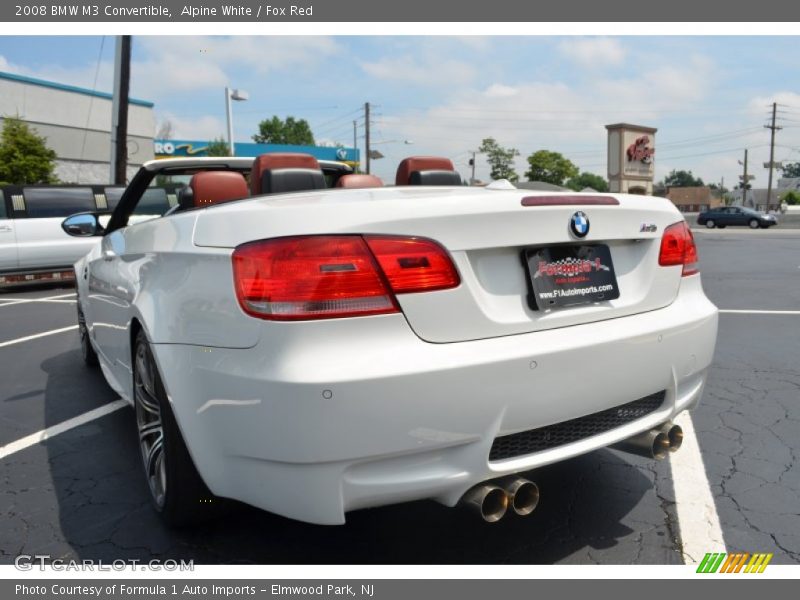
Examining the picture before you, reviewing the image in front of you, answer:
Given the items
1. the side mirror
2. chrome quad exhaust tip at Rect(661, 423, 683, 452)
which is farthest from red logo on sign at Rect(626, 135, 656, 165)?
chrome quad exhaust tip at Rect(661, 423, 683, 452)

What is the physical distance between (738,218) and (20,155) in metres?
40.7

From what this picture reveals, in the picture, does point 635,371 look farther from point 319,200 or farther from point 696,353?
point 319,200

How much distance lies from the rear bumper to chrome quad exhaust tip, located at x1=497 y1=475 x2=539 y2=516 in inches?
2.3

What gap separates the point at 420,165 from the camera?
411 cm

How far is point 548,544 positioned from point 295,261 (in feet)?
4.71

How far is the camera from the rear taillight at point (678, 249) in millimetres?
2654

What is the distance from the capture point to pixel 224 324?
6.76 feet

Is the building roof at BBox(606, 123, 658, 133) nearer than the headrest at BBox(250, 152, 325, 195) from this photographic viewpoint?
No

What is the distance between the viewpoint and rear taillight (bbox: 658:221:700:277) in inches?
104

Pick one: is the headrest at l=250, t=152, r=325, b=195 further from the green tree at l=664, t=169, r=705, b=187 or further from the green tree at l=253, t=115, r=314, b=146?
the green tree at l=664, t=169, r=705, b=187

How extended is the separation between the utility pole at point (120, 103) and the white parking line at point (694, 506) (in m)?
17.3

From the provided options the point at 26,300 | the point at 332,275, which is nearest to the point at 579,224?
the point at 332,275

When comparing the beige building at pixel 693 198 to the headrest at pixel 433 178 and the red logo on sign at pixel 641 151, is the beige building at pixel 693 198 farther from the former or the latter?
the headrest at pixel 433 178

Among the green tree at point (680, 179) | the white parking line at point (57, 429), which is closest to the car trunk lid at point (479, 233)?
the white parking line at point (57, 429)
